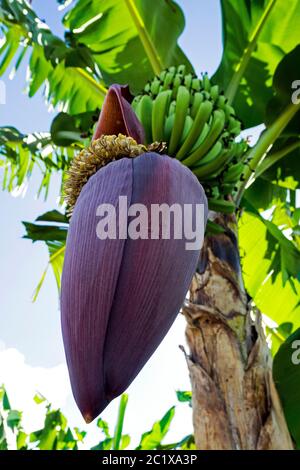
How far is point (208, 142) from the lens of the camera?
0.93 metres

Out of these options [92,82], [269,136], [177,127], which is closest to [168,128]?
[177,127]

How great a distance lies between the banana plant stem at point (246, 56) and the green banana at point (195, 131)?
66 centimetres

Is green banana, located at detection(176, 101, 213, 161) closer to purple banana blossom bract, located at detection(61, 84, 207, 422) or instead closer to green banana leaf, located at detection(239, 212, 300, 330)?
purple banana blossom bract, located at detection(61, 84, 207, 422)

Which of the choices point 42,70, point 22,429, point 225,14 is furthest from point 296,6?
point 22,429

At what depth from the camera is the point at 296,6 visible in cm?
157

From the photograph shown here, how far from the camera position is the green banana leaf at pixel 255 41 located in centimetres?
158

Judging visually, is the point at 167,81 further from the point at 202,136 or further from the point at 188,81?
the point at 202,136

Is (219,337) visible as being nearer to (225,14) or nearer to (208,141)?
(208,141)

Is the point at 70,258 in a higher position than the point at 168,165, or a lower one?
lower

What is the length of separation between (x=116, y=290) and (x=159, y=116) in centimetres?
50

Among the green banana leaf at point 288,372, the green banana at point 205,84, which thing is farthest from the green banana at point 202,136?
the green banana leaf at point 288,372

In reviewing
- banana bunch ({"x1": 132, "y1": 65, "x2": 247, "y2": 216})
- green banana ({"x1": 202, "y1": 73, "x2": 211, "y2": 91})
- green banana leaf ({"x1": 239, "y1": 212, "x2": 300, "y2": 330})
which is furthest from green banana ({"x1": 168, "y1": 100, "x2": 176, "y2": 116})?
green banana leaf ({"x1": 239, "y1": 212, "x2": 300, "y2": 330})

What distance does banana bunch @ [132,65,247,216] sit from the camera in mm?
900
